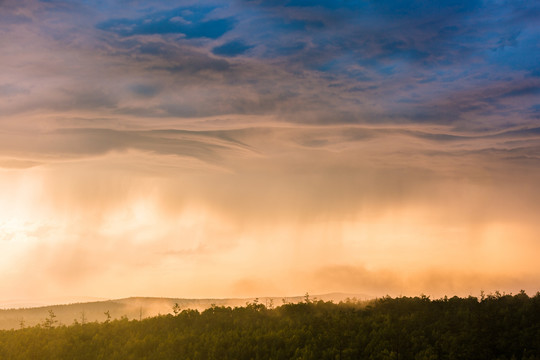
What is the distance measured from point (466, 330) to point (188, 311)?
69.8ft

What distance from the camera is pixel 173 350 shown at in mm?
38562

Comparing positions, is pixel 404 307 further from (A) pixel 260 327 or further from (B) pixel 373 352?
(A) pixel 260 327

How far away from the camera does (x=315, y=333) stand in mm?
38250

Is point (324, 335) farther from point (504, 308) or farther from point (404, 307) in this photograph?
point (504, 308)

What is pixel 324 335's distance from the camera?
37.3 m

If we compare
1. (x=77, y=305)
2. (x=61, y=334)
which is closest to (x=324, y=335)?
(x=61, y=334)

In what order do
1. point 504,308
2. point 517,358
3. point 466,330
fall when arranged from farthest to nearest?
point 504,308 < point 466,330 < point 517,358

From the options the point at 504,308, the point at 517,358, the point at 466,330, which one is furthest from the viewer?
the point at 504,308

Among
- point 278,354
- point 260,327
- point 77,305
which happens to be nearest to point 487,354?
point 278,354

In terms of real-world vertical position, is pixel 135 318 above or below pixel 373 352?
above

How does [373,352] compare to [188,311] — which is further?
[188,311]

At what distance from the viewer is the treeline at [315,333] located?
35125 millimetres

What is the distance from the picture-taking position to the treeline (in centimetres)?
3512

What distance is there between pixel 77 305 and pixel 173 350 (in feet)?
513
